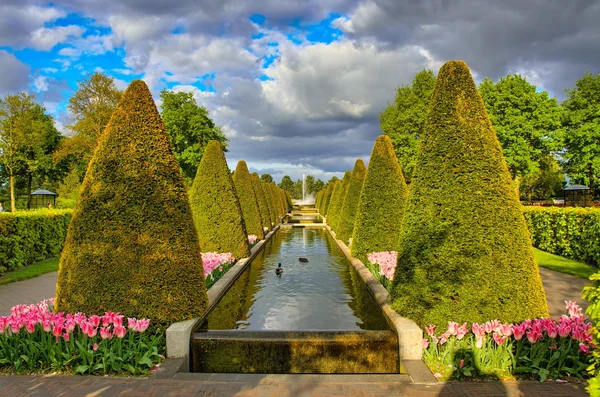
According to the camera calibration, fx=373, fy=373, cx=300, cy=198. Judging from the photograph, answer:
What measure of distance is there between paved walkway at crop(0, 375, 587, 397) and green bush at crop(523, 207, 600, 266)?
10038 mm

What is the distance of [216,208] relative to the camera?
38.7 feet

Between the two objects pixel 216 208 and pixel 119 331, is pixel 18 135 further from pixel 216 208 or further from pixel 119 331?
pixel 119 331

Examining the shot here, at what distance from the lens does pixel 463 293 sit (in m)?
5.46

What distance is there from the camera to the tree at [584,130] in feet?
116

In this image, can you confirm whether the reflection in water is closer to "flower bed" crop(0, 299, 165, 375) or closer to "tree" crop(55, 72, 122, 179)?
"flower bed" crop(0, 299, 165, 375)

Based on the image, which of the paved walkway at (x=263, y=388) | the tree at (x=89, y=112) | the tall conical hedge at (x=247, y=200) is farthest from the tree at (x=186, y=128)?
the paved walkway at (x=263, y=388)

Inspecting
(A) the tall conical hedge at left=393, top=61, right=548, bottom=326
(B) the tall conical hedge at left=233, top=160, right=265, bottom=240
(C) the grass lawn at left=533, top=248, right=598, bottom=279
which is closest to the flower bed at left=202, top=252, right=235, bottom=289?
(A) the tall conical hedge at left=393, top=61, right=548, bottom=326

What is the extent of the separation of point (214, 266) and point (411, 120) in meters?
32.6

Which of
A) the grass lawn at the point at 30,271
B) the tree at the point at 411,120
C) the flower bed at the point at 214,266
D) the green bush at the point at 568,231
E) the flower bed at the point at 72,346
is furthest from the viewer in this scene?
the tree at the point at 411,120

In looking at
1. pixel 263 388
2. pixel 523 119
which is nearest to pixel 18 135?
pixel 263 388

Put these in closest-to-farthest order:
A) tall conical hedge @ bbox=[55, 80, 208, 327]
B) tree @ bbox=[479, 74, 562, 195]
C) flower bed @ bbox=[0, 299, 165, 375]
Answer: flower bed @ bbox=[0, 299, 165, 375], tall conical hedge @ bbox=[55, 80, 208, 327], tree @ bbox=[479, 74, 562, 195]

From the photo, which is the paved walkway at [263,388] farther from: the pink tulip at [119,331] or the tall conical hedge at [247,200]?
the tall conical hedge at [247,200]

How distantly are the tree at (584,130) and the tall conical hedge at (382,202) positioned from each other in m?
34.3

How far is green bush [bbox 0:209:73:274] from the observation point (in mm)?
11547
